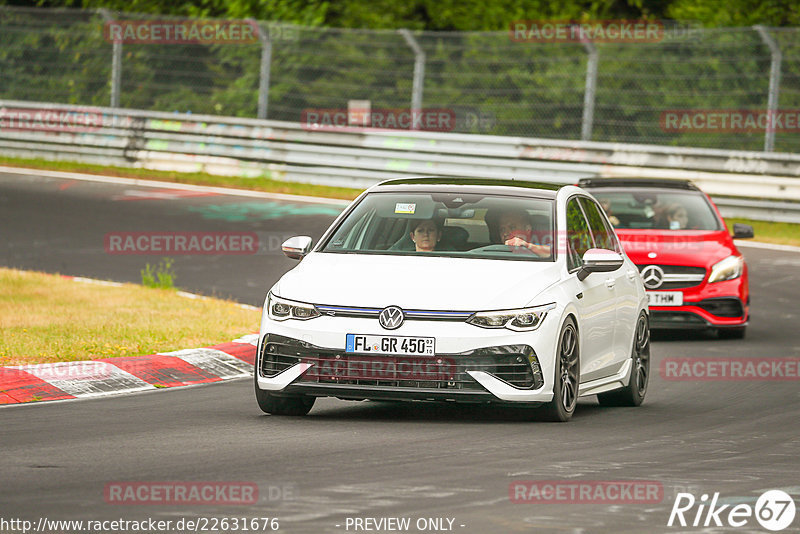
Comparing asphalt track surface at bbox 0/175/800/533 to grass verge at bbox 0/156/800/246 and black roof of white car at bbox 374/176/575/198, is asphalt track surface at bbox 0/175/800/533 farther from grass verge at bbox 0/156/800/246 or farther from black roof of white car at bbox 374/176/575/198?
grass verge at bbox 0/156/800/246

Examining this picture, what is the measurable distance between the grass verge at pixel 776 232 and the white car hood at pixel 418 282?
14463 millimetres

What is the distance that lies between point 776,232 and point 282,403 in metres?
16.0

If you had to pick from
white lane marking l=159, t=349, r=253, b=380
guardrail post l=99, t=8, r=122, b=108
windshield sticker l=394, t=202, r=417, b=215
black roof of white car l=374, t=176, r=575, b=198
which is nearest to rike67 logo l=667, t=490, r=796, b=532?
windshield sticker l=394, t=202, r=417, b=215

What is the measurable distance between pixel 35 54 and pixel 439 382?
23789mm

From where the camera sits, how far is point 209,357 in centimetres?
1227

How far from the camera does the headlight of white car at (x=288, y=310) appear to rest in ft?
30.8

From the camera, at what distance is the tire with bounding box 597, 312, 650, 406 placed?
447 inches

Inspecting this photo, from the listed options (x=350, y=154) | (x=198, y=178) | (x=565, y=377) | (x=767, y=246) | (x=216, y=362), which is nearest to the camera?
(x=565, y=377)

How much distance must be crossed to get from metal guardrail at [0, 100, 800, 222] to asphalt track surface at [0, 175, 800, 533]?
39.5 feet

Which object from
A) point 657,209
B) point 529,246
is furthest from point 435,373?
point 657,209

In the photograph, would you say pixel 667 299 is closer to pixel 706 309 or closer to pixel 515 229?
pixel 706 309

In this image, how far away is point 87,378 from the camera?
11.1 meters

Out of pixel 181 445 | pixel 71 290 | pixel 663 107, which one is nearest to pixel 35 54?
pixel 663 107

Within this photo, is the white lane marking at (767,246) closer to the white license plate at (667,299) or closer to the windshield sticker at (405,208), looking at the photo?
the white license plate at (667,299)
